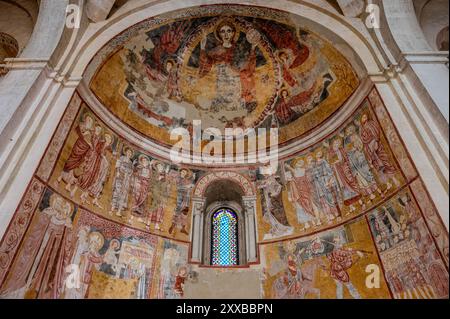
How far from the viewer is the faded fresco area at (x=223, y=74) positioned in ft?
28.0

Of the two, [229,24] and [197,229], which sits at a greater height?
[229,24]

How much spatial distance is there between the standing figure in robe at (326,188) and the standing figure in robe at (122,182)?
15.1 feet

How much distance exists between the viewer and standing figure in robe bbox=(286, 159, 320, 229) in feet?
A: 26.9

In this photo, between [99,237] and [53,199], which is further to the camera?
[99,237]

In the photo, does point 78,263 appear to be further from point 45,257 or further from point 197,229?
point 197,229

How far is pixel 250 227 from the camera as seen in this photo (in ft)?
28.9

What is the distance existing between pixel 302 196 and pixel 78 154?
532 centimetres

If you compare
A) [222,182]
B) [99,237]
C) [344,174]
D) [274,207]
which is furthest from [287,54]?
[99,237]

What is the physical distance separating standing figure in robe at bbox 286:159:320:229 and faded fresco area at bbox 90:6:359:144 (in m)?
1.02

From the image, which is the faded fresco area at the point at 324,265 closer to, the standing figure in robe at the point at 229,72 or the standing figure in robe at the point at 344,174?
the standing figure in robe at the point at 344,174

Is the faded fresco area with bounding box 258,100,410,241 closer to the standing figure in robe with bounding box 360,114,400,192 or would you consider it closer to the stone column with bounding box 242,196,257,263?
the standing figure in robe with bounding box 360,114,400,192

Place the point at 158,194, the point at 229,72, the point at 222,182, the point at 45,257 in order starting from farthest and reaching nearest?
the point at 229,72
the point at 222,182
the point at 158,194
the point at 45,257

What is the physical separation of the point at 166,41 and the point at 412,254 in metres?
7.49

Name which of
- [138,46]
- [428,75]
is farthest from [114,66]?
[428,75]
